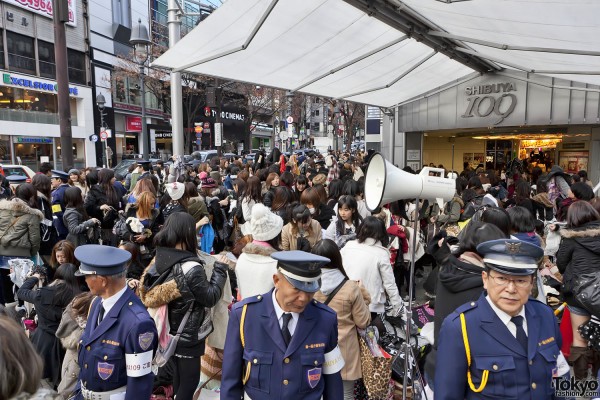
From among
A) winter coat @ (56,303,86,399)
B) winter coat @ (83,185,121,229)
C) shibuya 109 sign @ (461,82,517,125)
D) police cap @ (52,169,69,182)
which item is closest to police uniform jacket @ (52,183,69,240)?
winter coat @ (83,185,121,229)

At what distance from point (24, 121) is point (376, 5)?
89.2ft

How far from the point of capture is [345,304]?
3.00 metres

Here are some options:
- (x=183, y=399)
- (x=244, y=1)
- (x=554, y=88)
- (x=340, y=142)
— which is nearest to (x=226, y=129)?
(x=340, y=142)

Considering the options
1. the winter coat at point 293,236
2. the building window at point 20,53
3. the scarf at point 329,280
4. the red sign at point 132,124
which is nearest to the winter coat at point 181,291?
the scarf at point 329,280

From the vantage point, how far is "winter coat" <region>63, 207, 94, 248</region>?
5271 mm

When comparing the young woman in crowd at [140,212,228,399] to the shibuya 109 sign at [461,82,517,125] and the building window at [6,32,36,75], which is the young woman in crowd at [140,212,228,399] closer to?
the shibuya 109 sign at [461,82,517,125]

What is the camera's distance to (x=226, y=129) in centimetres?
4759

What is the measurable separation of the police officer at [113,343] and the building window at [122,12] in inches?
1450

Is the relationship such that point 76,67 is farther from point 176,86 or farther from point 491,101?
point 491,101

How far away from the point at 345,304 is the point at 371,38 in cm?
582

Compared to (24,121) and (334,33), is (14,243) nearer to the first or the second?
(334,33)

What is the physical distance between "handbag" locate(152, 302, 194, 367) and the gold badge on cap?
215cm

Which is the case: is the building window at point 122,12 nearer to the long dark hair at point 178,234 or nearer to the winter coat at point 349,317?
the long dark hair at point 178,234

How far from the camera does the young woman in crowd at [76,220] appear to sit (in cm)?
529
